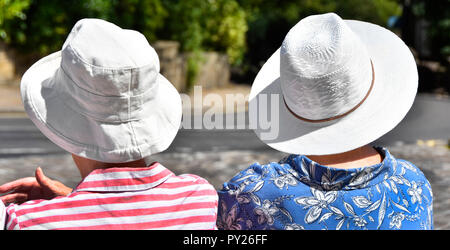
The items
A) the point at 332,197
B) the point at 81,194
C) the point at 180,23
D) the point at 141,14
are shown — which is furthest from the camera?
the point at 180,23

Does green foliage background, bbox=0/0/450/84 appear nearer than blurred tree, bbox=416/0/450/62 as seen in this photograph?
Yes

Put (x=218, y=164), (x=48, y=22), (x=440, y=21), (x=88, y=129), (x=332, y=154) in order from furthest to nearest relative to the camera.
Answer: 1. (x=440, y=21)
2. (x=48, y=22)
3. (x=218, y=164)
4. (x=332, y=154)
5. (x=88, y=129)

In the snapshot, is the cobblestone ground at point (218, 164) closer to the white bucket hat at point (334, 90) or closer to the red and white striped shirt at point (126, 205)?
the white bucket hat at point (334, 90)

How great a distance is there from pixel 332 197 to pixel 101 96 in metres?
0.84

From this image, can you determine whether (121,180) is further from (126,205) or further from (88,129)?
(88,129)

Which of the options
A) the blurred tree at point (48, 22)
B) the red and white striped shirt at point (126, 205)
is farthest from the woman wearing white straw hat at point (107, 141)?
the blurred tree at point (48, 22)

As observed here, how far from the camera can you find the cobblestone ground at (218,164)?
7.15m

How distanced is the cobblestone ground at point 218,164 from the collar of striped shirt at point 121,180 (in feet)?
14.9

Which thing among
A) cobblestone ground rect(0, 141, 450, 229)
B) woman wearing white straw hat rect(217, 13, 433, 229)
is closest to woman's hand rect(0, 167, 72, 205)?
woman wearing white straw hat rect(217, 13, 433, 229)

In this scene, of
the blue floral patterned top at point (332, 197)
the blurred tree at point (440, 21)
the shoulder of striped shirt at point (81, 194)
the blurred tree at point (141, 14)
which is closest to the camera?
the shoulder of striped shirt at point (81, 194)

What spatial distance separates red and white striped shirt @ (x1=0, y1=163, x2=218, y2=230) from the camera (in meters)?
1.95

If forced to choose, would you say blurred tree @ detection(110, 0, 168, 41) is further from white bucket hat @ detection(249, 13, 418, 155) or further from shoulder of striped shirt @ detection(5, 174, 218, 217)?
shoulder of striped shirt @ detection(5, 174, 218, 217)

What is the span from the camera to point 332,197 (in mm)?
2193

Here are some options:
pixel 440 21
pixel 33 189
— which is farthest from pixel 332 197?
pixel 440 21
